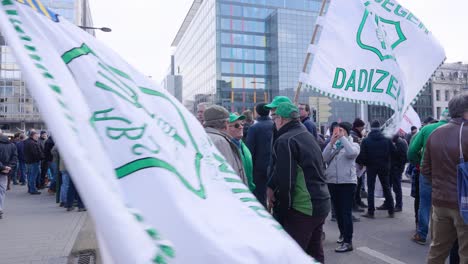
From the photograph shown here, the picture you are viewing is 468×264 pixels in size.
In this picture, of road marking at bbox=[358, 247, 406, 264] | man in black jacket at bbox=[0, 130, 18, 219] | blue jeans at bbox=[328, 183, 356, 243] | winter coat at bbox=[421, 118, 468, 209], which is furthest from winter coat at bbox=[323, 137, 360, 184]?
man in black jacket at bbox=[0, 130, 18, 219]

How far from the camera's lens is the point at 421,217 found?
544 cm

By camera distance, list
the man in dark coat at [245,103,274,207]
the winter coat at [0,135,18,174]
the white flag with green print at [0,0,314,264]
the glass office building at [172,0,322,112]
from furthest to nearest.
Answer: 1. the glass office building at [172,0,322,112]
2. the winter coat at [0,135,18,174]
3. the man in dark coat at [245,103,274,207]
4. the white flag with green print at [0,0,314,264]

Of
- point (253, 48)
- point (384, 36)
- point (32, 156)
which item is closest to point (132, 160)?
point (384, 36)

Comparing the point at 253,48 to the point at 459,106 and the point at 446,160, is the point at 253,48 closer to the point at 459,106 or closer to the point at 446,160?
the point at 459,106

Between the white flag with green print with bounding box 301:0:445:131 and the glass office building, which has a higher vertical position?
the glass office building

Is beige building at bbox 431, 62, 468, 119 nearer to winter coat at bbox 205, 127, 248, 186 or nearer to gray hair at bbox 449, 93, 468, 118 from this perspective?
gray hair at bbox 449, 93, 468, 118

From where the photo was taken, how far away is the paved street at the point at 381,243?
15.9ft

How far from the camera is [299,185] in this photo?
3402 millimetres

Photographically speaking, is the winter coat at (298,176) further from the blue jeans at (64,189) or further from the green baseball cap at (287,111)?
the blue jeans at (64,189)

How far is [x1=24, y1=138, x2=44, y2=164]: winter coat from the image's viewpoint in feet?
35.0

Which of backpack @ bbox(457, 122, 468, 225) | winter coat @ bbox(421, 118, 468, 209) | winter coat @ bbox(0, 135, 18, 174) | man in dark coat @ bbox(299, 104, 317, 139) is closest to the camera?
backpack @ bbox(457, 122, 468, 225)

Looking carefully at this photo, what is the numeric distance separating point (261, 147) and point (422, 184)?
7.64 ft

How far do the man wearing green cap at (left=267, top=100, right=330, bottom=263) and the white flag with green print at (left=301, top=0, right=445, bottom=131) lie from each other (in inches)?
68.6

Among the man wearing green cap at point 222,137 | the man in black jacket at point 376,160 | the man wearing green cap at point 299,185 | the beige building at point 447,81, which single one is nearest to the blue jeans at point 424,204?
the man in black jacket at point 376,160
